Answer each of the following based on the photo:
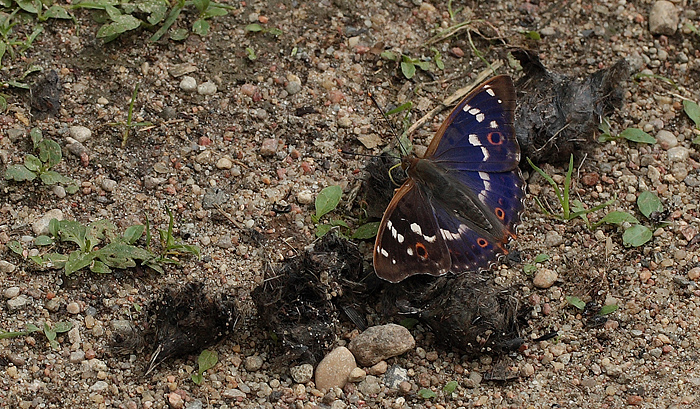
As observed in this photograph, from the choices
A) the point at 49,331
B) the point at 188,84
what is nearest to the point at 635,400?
the point at 49,331

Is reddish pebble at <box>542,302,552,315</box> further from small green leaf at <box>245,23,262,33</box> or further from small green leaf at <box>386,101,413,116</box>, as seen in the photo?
small green leaf at <box>245,23,262,33</box>

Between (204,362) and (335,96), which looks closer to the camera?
(204,362)

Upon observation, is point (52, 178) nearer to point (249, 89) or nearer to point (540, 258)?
point (249, 89)

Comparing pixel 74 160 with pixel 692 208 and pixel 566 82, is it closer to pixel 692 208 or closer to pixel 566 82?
pixel 566 82

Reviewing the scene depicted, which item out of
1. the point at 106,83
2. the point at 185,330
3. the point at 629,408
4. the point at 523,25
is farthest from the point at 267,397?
the point at 523,25

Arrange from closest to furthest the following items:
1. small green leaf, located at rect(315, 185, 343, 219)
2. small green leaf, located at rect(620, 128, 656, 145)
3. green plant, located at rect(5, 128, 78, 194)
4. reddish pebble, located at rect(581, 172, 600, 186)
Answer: green plant, located at rect(5, 128, 78, 194)
small green leaf, located at rect(315, 185, 343, 219)
reddish pebble, located at rect(581, 172, 600, 186)
small green leaf, located at rect(620, 128, 656, 145)

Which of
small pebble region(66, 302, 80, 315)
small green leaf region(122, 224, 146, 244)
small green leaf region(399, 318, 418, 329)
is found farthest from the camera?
small green leaf region(122, 224, 146, 244)

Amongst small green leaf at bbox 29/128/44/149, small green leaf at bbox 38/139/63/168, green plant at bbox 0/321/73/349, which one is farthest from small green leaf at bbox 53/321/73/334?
small green leaf at bbox 29/128/44/149
